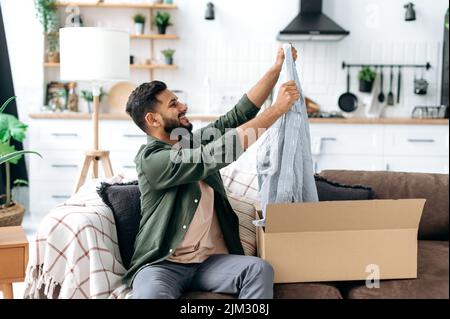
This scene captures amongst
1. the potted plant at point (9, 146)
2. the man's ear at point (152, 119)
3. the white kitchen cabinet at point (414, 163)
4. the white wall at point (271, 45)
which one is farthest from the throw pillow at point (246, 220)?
the white wall at point (271, 45)

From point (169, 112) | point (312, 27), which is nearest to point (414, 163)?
point (312, 27)

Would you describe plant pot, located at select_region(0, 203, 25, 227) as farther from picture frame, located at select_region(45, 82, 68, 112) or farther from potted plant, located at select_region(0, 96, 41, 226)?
picture frame, located at select_region(45, 82, 68, 112)

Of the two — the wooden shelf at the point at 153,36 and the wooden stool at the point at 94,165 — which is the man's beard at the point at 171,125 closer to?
the wooden stool at the point at 94,165

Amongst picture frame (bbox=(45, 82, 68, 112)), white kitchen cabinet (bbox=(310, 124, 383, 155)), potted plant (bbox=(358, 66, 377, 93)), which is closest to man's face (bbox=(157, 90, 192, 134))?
white kitchen cabinet (bbox=(310, 124, 383, 155))

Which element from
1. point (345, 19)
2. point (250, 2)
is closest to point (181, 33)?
point (250, 2)

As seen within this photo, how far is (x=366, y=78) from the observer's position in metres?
4.70

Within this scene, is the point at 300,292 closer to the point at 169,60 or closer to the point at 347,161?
the point at 347,161

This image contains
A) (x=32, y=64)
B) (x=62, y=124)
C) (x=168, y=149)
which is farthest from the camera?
(x=32, y=64)

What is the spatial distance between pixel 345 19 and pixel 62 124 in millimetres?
2306

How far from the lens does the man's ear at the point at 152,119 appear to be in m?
1.83

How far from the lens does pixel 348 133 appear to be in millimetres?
4309

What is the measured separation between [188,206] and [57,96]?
3193 mm

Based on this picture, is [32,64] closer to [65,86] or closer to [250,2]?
[65,86]
